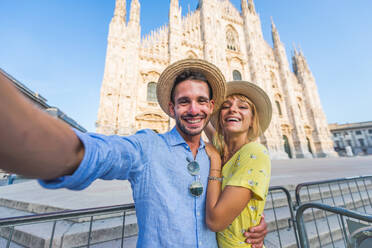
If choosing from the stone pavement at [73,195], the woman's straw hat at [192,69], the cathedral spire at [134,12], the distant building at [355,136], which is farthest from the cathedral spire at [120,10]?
the distant building at [355,136]

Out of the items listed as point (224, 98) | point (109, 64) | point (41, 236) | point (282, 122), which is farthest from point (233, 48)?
point (41, 236)

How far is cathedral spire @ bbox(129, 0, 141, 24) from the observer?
10844 millimetres

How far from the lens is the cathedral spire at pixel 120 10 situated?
1041cm

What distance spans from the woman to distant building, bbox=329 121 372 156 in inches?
1634

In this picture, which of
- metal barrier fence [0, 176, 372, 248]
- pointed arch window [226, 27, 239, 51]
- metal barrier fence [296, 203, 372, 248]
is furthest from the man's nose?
pointed arch window [226, 27, 239, 51]

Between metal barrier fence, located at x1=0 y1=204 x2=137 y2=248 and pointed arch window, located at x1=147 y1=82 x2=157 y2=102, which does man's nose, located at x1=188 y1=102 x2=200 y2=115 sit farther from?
pointed arch window, located at x1=147 y1=82 x2=157 y2=102

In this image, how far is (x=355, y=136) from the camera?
30.7 metres

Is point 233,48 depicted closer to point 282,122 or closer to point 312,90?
point 282,122

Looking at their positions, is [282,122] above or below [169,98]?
above

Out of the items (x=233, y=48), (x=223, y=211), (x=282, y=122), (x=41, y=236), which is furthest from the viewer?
(x=233, y=48)

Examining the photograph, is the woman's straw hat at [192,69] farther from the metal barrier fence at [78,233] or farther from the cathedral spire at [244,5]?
the cathedral spire at [244,5]

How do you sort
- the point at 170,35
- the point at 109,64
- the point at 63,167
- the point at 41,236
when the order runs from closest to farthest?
the point at 63,167
the point at 41,236
the point at 109,64
the point at 170,35

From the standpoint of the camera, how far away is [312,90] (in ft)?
58.0

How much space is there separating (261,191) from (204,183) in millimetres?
289
